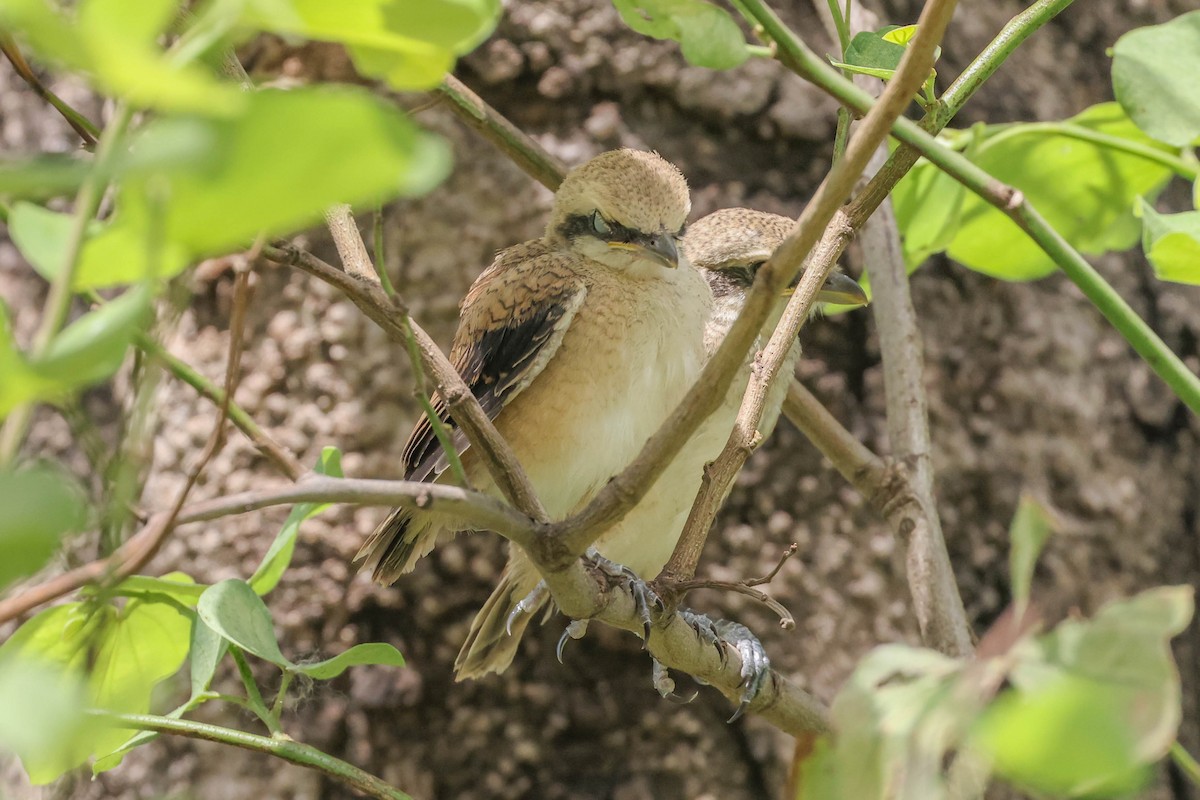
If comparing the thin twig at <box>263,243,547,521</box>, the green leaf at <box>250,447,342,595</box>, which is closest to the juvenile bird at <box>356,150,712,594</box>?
the green leaf at <box>250,447,342,595</box>

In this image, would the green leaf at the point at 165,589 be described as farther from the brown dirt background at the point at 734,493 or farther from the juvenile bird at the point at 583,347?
the brown dirt background at the point at 734,493

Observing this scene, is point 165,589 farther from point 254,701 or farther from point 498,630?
point 498,630

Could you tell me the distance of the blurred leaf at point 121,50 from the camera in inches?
18.1

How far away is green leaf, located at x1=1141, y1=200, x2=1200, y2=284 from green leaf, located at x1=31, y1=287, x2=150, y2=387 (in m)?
1.09

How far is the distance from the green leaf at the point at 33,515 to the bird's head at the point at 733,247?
92.0 inches

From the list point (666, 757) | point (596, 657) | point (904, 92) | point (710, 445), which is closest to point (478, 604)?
point (596, 657)

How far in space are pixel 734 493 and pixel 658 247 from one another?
3.25ft

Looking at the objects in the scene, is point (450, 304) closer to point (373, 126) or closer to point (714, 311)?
point (714, 311)

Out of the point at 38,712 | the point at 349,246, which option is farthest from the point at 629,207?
the point at 38,712

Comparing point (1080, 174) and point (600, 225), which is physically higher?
point (1080, 174)

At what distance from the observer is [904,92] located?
1.00 metres

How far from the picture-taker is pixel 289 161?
0.49m

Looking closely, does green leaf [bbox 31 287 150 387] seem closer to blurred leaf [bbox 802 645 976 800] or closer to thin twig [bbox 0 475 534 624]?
thin twig [bbox 0 475 534 624]

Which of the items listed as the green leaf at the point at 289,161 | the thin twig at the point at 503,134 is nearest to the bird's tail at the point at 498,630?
the thin twig at the point at 503,134
